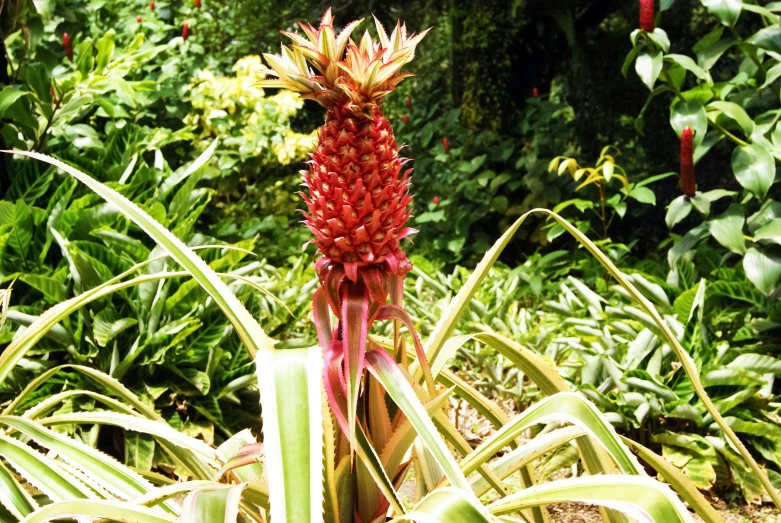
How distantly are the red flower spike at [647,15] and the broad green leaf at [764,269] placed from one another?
0.90 m

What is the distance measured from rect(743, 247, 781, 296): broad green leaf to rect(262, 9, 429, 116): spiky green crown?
206 centimetres

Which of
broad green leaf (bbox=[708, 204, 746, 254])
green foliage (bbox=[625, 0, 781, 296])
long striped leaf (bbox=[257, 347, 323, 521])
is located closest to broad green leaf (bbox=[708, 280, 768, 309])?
green foliage (bbox=[625, 0, 781, 296])

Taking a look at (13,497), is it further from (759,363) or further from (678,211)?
(678,211)

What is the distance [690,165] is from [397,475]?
206 centimetres

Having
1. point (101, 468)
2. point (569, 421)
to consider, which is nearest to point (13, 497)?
point (101, 468)

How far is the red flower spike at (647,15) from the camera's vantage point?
9.35ft

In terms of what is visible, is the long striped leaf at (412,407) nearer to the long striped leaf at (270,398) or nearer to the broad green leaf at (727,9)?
the long striped leaf at (270,398)

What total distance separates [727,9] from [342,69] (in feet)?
7.18

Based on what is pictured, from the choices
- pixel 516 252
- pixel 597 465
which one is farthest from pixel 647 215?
pixel 597 465

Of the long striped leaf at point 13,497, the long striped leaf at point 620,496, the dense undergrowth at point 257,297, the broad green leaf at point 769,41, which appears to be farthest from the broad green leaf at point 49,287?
the broad green leaf at point 769,41

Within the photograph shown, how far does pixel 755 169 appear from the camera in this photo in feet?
8.93

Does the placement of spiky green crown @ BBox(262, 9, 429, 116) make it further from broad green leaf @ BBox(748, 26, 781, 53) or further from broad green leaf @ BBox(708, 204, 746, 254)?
broad green leaf @ BBox(748, 26, 781, 53)

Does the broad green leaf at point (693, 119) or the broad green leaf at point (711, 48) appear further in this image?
the broad green leaf at point (711, 48)

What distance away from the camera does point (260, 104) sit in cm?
523
